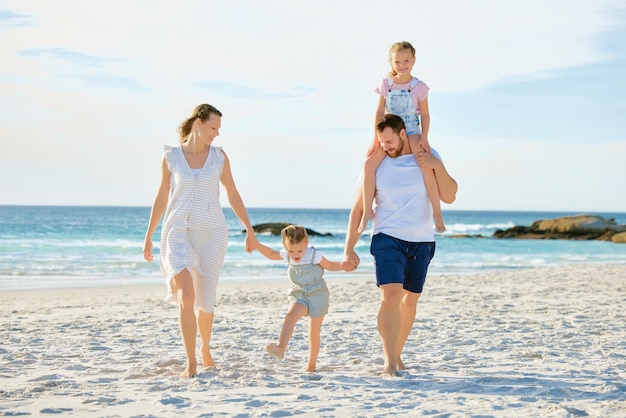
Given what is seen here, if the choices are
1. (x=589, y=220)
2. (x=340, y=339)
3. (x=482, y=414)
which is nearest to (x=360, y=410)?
(x=482, y=414)

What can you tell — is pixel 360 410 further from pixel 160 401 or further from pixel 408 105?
pixel 408 105

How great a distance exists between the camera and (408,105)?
5.27 meters

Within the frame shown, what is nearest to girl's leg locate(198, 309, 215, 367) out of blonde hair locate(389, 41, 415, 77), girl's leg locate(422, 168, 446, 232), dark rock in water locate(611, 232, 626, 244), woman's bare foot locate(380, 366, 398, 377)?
woman's bare foot locate(380, 366, 398, 377)

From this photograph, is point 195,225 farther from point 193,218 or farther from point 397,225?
point 397,225

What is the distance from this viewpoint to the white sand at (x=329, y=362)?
4.32 metres

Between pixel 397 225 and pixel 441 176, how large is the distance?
1.54 ft

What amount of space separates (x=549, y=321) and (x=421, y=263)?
367 centimetres

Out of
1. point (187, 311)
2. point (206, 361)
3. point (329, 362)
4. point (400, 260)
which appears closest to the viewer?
point (187, 311)

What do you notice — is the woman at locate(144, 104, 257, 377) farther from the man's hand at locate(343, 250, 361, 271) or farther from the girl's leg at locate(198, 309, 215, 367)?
the man's hand at locate(343, 250, 361, 271)

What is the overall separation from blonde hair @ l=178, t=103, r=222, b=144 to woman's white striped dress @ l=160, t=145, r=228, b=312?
18 cm

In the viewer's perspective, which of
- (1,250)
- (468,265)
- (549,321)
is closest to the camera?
(549,321)

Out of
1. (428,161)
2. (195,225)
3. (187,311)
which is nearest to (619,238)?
(428,161)

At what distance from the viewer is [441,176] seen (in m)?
5.16

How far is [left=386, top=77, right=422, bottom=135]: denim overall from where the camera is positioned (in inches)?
207
